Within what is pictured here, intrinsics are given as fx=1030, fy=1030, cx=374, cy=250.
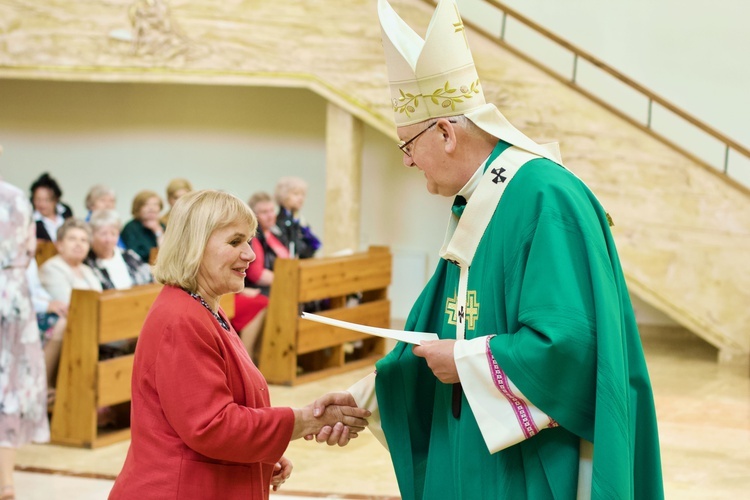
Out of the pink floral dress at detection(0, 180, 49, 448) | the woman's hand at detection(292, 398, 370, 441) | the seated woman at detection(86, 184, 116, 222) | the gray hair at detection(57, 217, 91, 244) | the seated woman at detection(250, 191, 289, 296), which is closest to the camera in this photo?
the woman's hand at detection(292, 398, 370, 441)

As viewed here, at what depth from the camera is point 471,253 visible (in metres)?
2.55

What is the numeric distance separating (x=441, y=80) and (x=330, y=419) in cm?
96

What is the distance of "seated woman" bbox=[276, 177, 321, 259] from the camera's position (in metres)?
8.25

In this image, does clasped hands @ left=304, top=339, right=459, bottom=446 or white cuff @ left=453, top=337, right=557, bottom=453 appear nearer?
white cuff @ left=453, top=337, right=557, bottom=453

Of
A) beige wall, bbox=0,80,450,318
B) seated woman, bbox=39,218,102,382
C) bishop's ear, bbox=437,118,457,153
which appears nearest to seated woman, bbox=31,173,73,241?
beige wall, bbox=0,80,450,318

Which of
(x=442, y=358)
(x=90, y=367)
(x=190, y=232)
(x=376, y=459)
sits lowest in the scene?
(x=376, y=459)

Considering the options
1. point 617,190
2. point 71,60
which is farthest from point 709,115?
point 71,60

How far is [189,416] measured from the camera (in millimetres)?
2477

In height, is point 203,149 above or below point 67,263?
above

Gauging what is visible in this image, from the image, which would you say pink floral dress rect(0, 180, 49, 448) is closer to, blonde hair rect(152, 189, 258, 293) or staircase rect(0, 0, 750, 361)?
blonde hair rect(152, 189, 258, 293)

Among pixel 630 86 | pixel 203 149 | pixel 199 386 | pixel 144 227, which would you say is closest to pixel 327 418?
pixel 199 386

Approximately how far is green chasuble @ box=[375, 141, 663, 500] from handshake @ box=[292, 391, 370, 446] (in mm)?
281

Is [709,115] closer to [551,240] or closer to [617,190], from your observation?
[617,190]

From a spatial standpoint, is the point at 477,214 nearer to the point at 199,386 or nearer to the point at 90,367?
the point at 199,386
